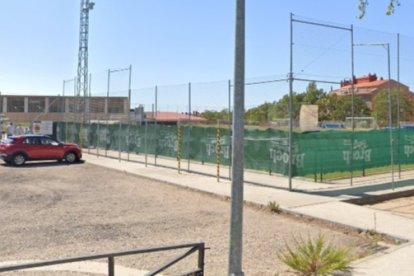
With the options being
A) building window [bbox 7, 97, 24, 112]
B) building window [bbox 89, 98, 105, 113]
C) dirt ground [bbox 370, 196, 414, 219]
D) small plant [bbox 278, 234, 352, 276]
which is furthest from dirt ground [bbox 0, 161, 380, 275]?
building window [bbox 7, 97, 24, 112]

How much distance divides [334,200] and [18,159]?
16.6 m

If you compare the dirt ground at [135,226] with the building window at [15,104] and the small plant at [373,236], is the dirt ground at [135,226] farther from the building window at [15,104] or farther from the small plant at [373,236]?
the building window at [15,104]

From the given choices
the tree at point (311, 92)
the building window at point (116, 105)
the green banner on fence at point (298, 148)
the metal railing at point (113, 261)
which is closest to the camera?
the metal railing at point (113, 261)

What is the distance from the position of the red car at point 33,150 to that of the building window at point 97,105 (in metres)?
7.43

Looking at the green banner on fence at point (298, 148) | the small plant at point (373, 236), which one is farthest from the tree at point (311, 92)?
the small plant at point (373, 236)

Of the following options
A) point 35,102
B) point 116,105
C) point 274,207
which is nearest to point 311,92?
point 116,105

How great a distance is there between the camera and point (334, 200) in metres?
13.4

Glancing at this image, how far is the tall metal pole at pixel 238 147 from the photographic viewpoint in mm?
5305

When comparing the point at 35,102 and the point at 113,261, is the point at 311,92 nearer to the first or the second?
the point at 113,261

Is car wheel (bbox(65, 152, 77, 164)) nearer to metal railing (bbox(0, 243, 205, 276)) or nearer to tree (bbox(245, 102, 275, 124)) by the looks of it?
tree (bbox(245, 102, 275, 124))

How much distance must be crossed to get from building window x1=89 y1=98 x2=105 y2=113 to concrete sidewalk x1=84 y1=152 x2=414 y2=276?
1259 cm

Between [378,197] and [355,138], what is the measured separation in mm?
5328

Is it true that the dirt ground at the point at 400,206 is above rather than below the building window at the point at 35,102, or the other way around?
below

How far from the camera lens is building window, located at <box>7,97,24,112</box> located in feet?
297
